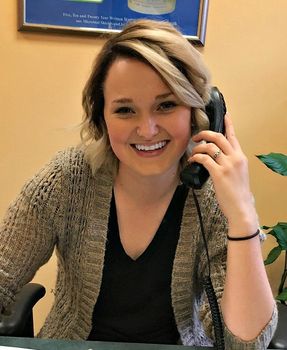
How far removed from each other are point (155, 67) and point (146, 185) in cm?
32

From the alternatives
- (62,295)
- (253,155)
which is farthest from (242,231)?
(253,155)

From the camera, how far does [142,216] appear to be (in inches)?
45.7

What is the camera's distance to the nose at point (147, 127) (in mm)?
1006

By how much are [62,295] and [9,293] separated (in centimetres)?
18

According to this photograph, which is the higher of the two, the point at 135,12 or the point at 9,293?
the point at 135,12

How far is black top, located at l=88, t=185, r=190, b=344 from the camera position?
1.11m

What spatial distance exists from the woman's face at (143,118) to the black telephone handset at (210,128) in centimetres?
6

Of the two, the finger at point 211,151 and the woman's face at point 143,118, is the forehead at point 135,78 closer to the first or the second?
the woman's face at point 143,118

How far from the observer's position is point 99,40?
1724 millimetres

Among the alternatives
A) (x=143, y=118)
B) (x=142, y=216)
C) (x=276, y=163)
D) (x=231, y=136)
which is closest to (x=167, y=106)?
(x=143, y=118)

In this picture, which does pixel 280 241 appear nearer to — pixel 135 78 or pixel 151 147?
pixel 151 147

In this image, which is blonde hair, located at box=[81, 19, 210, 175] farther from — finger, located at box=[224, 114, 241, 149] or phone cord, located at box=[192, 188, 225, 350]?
phone cord, located at box=[192, 188, 225, 350]

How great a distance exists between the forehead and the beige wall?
0.78 metres

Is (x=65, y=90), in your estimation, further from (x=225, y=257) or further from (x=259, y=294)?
(x=259, y=294)
